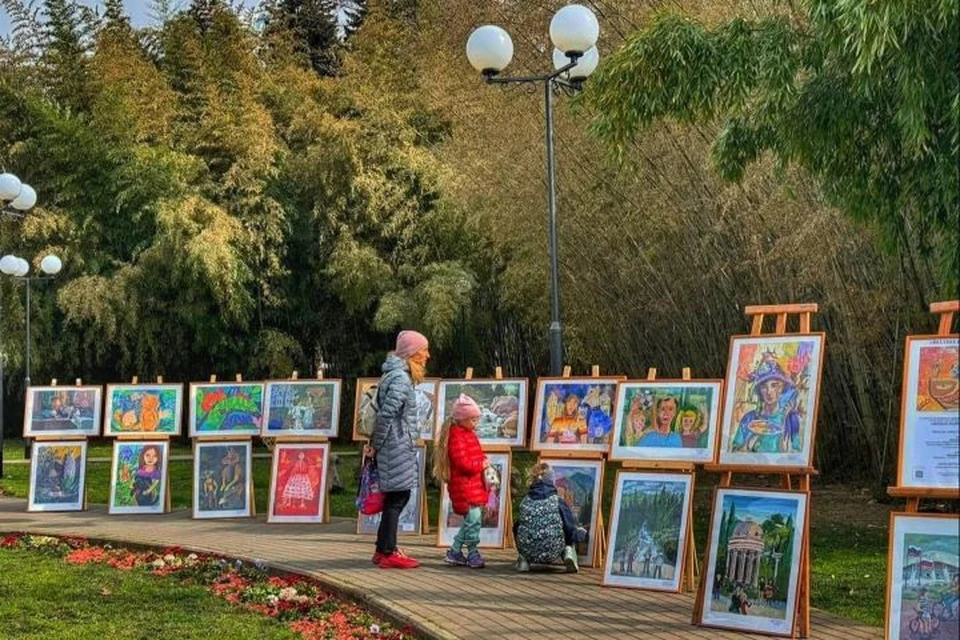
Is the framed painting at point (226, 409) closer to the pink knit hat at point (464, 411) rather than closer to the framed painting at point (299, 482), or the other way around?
the framed painting at point (299, 482)

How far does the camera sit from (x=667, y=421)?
621 cm

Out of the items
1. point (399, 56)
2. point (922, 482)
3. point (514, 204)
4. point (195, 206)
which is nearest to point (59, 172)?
point (195, 206)

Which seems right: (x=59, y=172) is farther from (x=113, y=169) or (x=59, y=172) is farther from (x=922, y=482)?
(x=922, y=482)

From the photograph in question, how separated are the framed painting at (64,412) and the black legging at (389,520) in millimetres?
4978

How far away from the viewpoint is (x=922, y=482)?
14.5 feet

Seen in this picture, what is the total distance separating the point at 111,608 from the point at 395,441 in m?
1.89

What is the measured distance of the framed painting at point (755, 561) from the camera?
493 centimetres

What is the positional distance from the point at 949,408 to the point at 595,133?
110 inches

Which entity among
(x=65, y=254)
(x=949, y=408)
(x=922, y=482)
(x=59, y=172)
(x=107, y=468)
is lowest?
(x=107, y=468)

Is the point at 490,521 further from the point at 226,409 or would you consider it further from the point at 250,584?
the point at 226,409

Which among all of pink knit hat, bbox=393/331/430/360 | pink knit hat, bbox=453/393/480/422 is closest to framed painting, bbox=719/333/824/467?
pink knit hat, bbox=453/393/480/422

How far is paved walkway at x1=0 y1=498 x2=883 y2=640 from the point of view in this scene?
5137mm

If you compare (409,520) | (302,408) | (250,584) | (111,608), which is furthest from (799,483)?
(302,408)

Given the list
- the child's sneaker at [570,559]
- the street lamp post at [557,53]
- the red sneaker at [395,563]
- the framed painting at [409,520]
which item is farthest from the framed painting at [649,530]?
the framed painting at [409,520]
